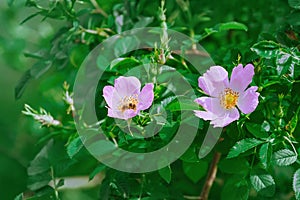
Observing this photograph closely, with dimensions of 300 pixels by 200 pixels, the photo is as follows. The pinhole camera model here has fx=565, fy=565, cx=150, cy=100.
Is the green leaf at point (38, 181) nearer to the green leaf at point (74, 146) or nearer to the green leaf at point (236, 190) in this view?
the green leaf at point (74, 146)

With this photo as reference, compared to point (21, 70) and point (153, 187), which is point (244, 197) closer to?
point (153, 187)

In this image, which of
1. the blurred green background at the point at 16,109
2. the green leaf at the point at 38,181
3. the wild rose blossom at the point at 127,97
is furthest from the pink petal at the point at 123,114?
the blurred green background at the point at 16,109

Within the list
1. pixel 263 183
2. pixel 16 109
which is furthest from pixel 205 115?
pixel 16 109

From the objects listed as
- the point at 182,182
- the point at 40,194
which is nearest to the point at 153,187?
the point at 40,194

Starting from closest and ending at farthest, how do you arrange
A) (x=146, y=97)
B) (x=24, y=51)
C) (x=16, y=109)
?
1. (x=146, y=97)
2. (x=24, y=51)
3. (x=16, y=109)

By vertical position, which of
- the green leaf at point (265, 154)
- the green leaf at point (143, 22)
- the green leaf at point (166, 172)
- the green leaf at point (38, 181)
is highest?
the green leaf at point (143, 22)

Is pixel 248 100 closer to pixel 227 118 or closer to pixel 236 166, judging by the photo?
pixel 227 118
